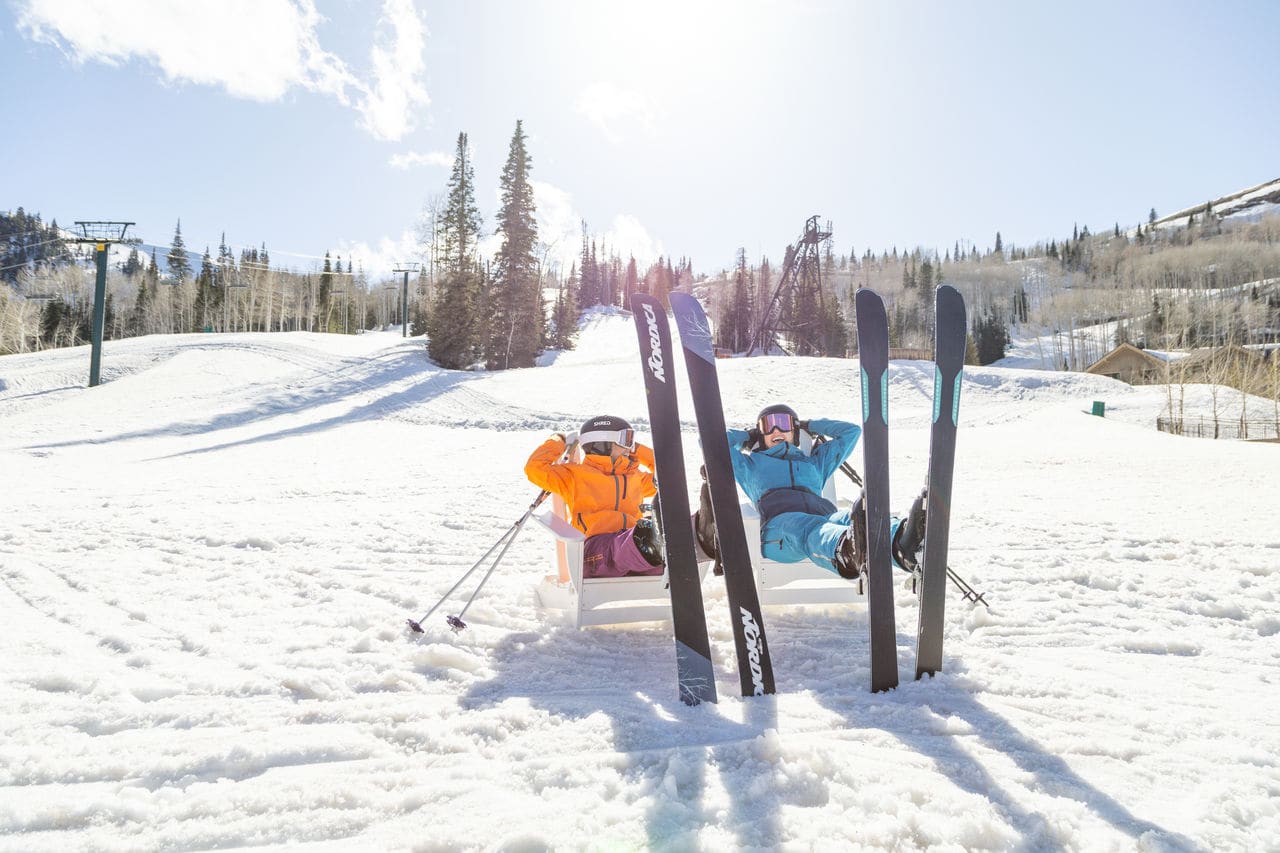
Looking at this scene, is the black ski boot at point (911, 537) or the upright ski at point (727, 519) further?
the upright ski at point (727, 519)

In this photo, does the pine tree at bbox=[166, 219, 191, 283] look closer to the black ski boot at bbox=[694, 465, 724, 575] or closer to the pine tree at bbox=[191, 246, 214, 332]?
the pine tree at bbox=[191, 246, 214, 332]

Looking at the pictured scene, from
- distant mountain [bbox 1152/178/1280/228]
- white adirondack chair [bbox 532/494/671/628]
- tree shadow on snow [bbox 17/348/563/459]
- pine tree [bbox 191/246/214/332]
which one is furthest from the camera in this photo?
distant mountain [bbox 1152/178/1280/228]

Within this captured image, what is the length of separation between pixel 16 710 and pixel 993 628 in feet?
15.5

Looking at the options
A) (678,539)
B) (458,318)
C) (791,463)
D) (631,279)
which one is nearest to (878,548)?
(678,539)

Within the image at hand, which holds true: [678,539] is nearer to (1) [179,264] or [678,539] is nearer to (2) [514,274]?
(2) [514,274]

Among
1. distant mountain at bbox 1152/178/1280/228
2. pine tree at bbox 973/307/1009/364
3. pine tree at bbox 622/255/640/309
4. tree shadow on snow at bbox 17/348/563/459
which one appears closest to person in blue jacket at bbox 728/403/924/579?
tree shadow on snow at bbox 17/348/563/459

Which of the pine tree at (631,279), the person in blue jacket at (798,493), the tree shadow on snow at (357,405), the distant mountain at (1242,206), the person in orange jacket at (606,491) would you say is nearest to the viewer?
the person in blue jacket at (798,493)

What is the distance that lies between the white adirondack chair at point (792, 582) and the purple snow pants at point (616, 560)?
1.99ft

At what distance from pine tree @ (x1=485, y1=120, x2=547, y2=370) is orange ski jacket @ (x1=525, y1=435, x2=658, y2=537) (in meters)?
26.7

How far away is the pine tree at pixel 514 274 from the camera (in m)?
29.8

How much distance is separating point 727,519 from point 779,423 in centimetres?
139


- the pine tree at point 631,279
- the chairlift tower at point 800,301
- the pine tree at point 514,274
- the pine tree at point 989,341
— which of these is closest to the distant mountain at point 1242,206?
the pine tree at point 989,341

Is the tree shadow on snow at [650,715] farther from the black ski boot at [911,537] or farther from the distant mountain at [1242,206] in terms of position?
the distant mountain at [1242,206]

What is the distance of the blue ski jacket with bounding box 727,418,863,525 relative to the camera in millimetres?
4117
